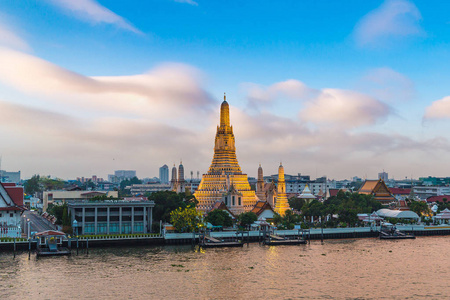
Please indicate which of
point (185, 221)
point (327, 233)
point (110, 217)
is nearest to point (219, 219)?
point (185, 221)

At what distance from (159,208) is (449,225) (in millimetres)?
58433

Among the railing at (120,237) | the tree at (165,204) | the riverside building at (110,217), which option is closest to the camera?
the railing at (120,237)

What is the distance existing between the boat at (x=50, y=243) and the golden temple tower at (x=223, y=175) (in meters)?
46.5

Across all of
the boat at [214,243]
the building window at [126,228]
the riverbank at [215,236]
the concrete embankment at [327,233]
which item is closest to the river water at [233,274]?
the boat at [214,243]

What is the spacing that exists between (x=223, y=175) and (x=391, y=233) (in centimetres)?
4143

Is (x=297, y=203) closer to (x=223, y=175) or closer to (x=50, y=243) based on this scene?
(x=223, y=175)

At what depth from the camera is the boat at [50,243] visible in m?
70.8

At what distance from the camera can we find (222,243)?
266 feet

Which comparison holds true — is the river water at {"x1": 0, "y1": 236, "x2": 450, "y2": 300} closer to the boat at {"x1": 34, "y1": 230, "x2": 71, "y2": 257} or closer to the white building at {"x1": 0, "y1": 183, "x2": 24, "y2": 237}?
the boat at {"x1": 34, "y1": 230, "x2": 71, "y2": 257}

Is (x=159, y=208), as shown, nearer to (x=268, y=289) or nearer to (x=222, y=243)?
(x=222, y=243)

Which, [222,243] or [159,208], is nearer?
[222,243]

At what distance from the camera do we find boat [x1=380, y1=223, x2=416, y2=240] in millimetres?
94500

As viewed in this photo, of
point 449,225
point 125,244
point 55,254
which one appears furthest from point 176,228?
point 449,225

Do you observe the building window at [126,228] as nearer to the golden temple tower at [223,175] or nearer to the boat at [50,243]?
the boat at [50,243]
